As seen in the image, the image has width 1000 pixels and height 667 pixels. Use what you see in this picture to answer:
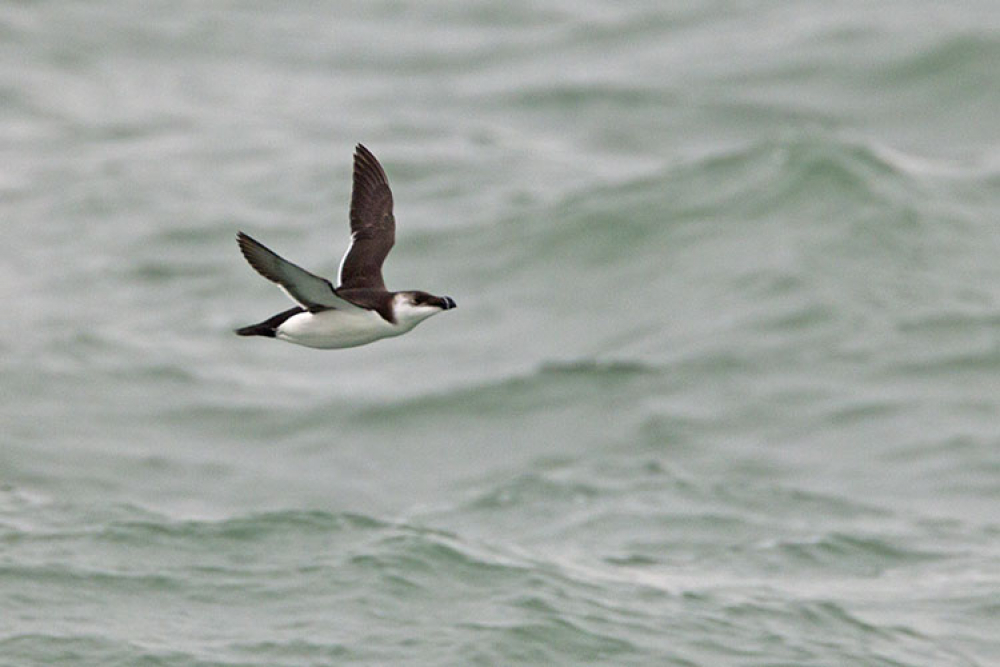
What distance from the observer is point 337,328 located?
29.8 ft

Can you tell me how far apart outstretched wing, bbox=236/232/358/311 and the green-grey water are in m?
3.20

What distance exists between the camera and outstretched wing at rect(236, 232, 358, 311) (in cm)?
840

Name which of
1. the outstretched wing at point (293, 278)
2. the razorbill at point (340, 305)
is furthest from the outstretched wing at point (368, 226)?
the outstretched wing at point (293, 278)

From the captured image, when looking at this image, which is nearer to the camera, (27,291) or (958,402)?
(958,402)

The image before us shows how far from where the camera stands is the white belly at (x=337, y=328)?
9039mm

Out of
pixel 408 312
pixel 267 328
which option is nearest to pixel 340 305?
pixel 408 312

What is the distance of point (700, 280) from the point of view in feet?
63.9

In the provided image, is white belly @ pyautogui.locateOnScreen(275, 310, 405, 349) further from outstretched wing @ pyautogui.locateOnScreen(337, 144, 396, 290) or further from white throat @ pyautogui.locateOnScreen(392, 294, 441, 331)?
outstretched wing @ pyautogui.locateOnScreen(337, 144, 396, 290)

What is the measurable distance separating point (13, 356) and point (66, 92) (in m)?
8.19

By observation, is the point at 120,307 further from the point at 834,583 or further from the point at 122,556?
the point at 834,583

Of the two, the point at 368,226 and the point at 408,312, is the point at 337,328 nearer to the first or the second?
the point at 408,312

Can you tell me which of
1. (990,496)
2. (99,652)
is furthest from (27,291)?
(990,496)

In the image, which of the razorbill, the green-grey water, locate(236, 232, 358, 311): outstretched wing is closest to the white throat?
the razorbill

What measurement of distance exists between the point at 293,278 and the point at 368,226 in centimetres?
188
